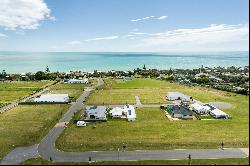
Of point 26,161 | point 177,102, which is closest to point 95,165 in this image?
point 26,161

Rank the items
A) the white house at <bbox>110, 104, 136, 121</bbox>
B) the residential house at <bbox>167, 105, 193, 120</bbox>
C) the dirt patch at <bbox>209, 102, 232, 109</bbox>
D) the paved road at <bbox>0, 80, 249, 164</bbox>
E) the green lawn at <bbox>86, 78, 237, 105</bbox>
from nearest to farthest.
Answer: the paved road at <bbox>0, 80, 249, 164</bbox> → the residential house at <bbox>167, 105, 193, 120</bbox> → the white house at <bbox>110, 104, 136, 121</bbox> → the dirt patch at <bbox>209, 102, 232, 109</bbox> → the green lawn at <bbox>86, 78, 237, 105</bbox>

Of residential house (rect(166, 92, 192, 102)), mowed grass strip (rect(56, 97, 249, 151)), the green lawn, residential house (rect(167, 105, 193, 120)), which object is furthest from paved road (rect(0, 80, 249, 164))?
residential house (rect(166, 92, 192, 102))

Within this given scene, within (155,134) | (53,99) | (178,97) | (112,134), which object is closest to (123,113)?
(112,134)

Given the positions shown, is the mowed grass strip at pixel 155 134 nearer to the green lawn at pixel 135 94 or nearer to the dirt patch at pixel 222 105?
the dirt patch at pixel 222 105

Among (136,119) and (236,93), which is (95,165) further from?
(236,93)

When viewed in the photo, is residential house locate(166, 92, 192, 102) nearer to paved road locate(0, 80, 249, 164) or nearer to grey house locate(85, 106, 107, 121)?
grey house locate(85, 106, 107, 121)

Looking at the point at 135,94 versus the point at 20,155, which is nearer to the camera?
the point at 20,155

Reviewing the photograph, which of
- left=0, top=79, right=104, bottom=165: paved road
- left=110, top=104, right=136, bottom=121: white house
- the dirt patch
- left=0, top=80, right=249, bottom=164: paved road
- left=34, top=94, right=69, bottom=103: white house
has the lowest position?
left=0, top=80, right=249, bottom=164: paved road

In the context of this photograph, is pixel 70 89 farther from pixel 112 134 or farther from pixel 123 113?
pixel 112 134

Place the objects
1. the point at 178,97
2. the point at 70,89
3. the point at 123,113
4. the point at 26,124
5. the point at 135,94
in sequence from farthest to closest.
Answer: the point at 70,89 → the point at 135,94 → the point at 178,97 → the point at 123,113 → the point at 26,124
